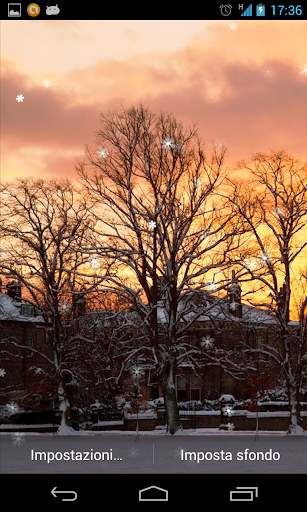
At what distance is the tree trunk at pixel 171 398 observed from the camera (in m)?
34.6

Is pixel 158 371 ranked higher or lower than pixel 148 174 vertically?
lower

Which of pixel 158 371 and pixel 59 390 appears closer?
pixel 158 371

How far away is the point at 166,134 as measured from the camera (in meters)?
34.7
